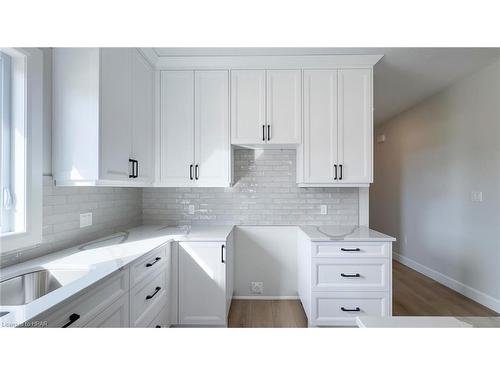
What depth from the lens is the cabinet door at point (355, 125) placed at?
7.79 feet

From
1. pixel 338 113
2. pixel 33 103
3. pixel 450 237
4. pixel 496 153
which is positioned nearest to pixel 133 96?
pixel 33 103

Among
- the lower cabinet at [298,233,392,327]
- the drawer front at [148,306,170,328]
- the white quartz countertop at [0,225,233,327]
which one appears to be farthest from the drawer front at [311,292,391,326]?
the drawer front at [148,306,170,328]

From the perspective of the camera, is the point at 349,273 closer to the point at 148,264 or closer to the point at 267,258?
the point at 267,258

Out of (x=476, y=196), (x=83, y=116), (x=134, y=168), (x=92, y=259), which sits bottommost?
(x=92, y=259)

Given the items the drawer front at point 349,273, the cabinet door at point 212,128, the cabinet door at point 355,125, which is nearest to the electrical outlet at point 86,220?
the cabinet door at point 212,128

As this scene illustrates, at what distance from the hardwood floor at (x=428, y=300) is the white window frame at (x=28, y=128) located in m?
3.09

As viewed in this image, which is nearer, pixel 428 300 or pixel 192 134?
pixel 192 134

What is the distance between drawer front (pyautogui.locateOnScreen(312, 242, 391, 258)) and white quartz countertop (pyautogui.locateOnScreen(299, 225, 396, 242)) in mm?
42

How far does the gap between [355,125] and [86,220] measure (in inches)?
97.4

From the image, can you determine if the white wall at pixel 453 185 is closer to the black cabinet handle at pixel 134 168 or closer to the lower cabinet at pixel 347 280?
the lower cabinet at pixel 347 280

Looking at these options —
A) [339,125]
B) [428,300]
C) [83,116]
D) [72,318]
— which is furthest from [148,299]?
[428,300]

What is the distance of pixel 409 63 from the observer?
252cm
